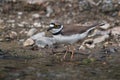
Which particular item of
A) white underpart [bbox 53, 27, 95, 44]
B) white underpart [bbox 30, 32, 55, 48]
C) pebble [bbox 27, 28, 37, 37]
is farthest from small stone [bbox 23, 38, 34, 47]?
white underpart [bbox 53, 27, 95, 44]

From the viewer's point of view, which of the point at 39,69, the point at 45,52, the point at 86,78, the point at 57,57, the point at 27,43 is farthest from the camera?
the point at 27,43

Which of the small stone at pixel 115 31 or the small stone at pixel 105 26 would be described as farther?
the small stone at pixel 105 26

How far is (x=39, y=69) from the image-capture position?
9.09 meters

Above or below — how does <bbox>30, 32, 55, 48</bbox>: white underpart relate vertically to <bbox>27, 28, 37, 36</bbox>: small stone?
below

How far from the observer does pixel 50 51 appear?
38.1ft

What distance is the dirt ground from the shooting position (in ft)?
28.5

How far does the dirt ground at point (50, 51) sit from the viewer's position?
8.68m

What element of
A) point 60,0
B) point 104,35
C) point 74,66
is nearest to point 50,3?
point 60,0

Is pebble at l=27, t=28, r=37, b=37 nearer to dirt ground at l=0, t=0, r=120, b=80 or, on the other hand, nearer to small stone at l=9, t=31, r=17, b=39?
dirt ground at l=0, t=0, r=120, b=80

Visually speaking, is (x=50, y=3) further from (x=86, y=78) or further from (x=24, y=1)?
(x=86, y=78)

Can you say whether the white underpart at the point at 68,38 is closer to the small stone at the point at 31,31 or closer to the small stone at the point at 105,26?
the small stone at the point at 105,26

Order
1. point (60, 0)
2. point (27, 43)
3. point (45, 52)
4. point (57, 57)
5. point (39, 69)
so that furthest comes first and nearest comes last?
point (60, 0) < point (27, 43) < point (45, 52) < point (57, 57) < point (39, 69)

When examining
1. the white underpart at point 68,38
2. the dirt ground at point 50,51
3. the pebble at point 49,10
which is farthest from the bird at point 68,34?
the pebble at point 49,10

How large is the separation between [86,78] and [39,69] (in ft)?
4.09
